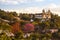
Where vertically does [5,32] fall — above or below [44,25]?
above

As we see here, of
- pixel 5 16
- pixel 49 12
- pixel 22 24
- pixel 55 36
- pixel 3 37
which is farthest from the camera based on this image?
pixel 49 12

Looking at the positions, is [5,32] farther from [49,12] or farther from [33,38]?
[49,12]

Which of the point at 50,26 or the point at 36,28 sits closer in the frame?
the point at 36,28

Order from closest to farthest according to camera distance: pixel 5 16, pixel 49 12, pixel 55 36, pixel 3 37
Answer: pixel 3 37
pixel 55 36
pixel 5 16
pixel 49 12

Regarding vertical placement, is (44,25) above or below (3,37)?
below

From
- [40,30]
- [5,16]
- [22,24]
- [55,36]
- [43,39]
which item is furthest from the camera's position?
[5,16]

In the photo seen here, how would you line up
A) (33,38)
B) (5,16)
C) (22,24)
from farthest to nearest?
(5,16), (22,24), (33,38)

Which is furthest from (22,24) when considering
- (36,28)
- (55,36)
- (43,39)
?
(43,39)

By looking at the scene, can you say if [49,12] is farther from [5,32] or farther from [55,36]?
[5,32]

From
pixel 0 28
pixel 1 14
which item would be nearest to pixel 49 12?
pixel 1 14
